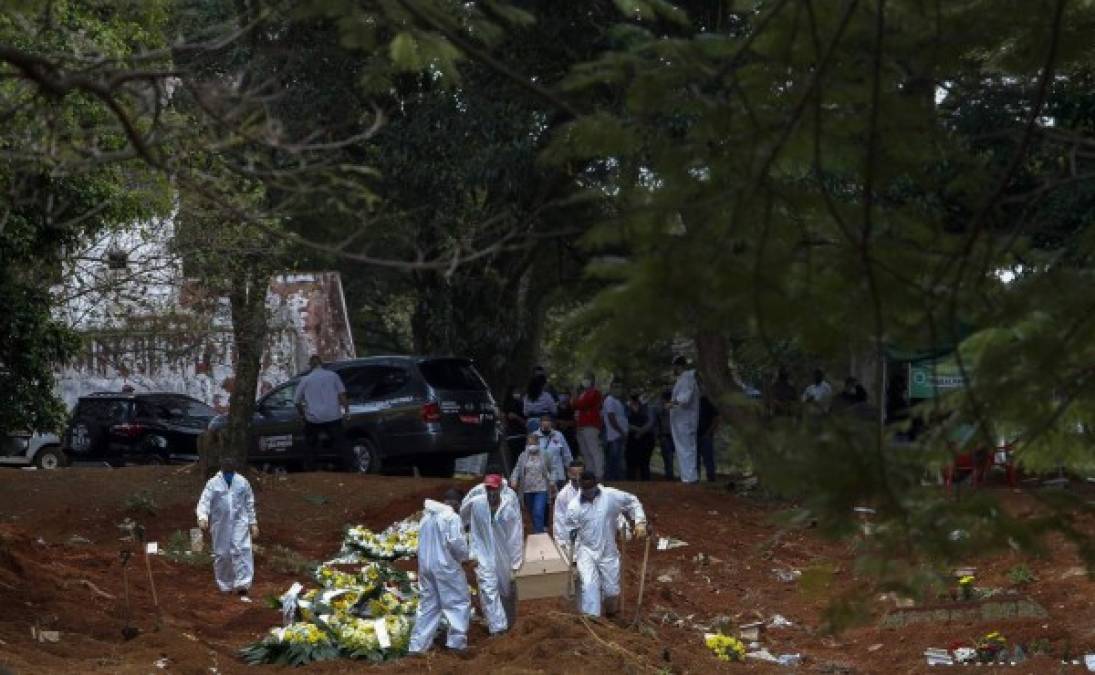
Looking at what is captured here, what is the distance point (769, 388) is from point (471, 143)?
5459 millimetres

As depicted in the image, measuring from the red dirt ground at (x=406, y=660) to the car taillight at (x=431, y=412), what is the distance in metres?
1.23

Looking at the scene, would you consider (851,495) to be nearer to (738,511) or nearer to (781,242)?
(781,242)

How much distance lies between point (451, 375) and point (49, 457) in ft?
40.2

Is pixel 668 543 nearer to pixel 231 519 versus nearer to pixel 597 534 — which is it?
pixel 597 534

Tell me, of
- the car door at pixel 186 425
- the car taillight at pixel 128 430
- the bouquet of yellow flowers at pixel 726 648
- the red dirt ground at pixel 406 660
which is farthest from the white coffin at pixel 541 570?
the car taillight at pixel 128 430

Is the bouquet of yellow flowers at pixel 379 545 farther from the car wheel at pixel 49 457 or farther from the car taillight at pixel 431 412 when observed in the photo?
the car wheel at pixel 49 457

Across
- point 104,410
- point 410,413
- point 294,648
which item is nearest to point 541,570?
point 294,648

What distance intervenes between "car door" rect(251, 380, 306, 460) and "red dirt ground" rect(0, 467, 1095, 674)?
2.29m

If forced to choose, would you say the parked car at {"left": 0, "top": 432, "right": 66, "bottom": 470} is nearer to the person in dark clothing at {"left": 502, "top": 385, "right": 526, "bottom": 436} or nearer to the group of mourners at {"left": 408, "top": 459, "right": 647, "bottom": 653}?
the person in dark clothing at {"left": 502, "top": 385, "right": 526, "bottom": 436}

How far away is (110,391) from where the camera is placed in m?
36.1

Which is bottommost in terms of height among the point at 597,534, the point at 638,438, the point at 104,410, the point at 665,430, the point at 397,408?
the point at 597,534

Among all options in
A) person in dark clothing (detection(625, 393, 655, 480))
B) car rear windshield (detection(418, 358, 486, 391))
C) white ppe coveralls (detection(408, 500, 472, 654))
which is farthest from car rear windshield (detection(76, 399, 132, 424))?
white ppe coveralls (detection(408, 500, 472, 654))

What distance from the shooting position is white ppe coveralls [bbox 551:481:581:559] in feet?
63.4

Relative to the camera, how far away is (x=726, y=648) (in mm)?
18734
